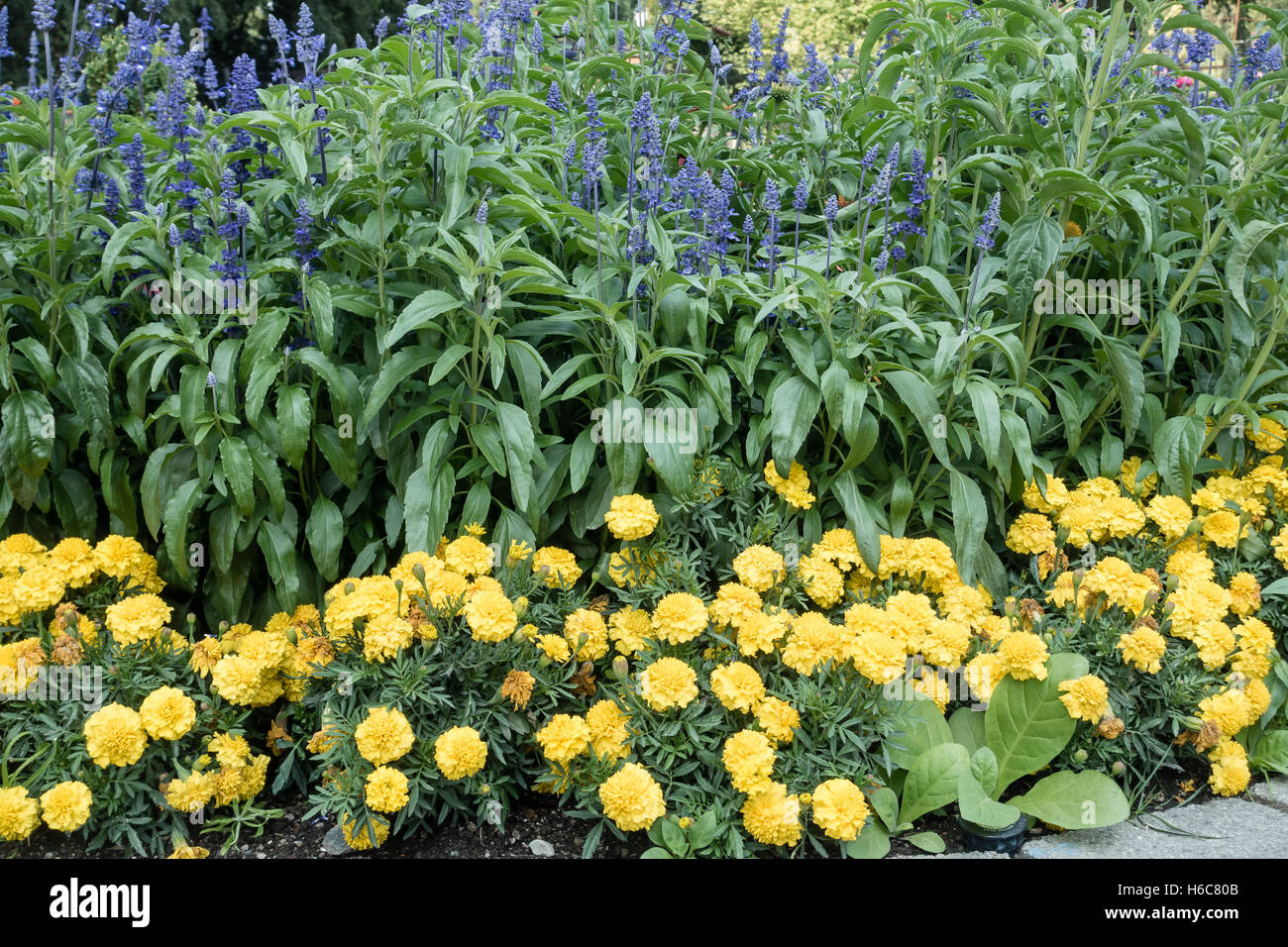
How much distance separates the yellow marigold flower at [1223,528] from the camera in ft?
9.97

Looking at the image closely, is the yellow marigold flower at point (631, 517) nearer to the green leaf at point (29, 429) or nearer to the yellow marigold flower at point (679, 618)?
the yellow marigold flower at point (679, 618)

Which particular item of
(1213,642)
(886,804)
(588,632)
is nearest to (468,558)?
(588,632)

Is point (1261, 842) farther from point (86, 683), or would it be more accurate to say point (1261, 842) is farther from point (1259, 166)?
A: point (86, 683)

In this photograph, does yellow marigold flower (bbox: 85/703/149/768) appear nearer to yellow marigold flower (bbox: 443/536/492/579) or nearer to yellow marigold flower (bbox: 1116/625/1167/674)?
yellow marigold flower (bbox: 443/536/492/579)

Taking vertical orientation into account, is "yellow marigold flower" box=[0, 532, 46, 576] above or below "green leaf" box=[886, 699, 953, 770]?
above

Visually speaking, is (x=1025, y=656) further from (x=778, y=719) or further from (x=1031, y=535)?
(x=778, y=719)

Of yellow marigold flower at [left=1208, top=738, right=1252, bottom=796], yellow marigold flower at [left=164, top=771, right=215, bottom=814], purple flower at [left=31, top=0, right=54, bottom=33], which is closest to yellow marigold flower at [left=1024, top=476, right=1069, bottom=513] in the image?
yellow marigold flower at [left=1208, top=738, right=1252, bottom=796]

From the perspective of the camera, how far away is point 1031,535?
295cm

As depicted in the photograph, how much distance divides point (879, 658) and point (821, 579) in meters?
0.40

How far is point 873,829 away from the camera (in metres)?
2.35

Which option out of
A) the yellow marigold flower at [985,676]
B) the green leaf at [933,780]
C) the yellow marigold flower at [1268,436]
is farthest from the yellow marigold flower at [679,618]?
the yellow marigold flower at [1268,436]

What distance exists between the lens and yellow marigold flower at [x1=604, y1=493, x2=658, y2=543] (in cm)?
255

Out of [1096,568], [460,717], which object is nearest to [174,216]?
[460,717]

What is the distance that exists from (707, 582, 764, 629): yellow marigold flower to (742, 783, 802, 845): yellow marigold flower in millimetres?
437
